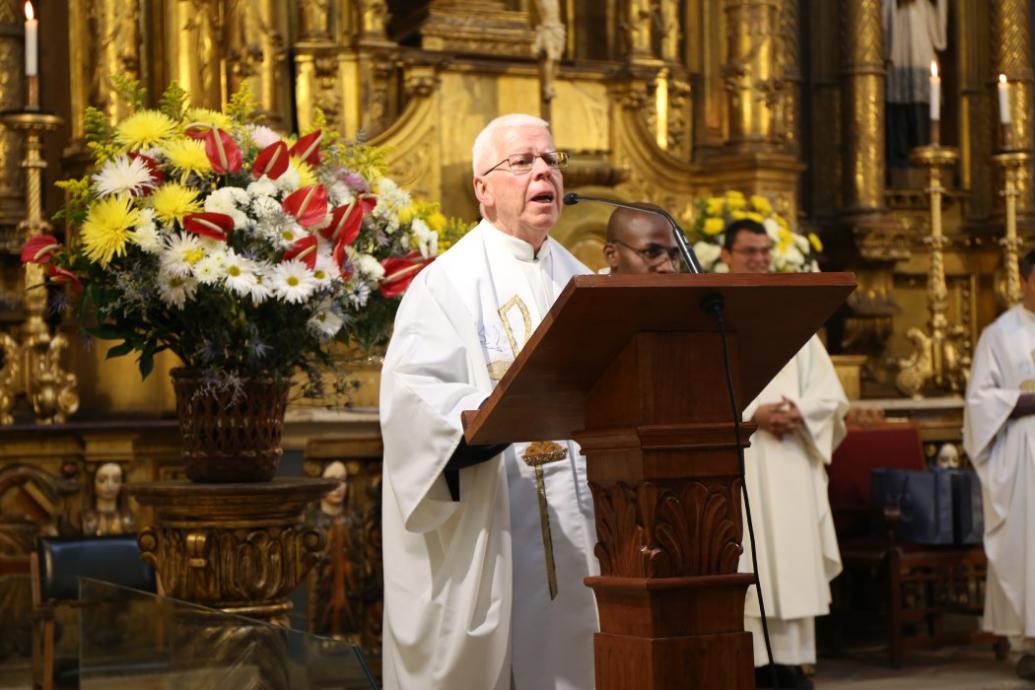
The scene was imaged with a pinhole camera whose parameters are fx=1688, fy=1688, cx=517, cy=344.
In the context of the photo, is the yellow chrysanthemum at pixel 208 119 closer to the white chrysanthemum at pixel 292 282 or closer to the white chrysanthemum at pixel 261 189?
the white chrysanthemum at pixel 261 189

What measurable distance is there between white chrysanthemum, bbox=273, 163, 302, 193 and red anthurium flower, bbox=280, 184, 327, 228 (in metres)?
0.04

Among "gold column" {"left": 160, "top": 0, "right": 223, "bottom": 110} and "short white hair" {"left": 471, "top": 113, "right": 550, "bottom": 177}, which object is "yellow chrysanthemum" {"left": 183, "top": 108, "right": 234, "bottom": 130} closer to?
"short white hair" {"left": 471, "top": 113, "right": 550, "bottom": 177}

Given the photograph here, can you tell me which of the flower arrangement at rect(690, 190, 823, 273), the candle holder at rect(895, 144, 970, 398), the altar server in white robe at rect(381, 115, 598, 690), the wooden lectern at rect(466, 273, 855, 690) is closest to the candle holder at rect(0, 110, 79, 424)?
the flower arrangement at rect(690, 190, 823, 273)

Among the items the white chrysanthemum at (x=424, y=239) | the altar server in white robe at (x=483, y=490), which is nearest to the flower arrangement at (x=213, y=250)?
the white chrysanthemum at (x=424, y=239)

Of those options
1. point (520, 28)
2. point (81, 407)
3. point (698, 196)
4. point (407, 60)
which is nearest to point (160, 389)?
point (81, 407)

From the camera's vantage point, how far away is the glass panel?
9.51ft

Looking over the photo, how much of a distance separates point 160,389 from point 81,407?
1.26 ft

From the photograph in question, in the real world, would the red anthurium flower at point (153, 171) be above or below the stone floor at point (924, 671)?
above

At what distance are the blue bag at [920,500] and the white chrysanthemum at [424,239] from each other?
3080 mm

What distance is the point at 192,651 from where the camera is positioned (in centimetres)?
328

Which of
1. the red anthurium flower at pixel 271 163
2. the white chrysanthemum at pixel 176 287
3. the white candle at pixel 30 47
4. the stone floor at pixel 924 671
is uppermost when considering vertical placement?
the white candle at pixel 30 47

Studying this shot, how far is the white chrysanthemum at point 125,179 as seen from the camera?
4441 millimetres

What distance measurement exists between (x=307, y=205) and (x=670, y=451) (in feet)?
6.41

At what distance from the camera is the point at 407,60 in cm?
920
